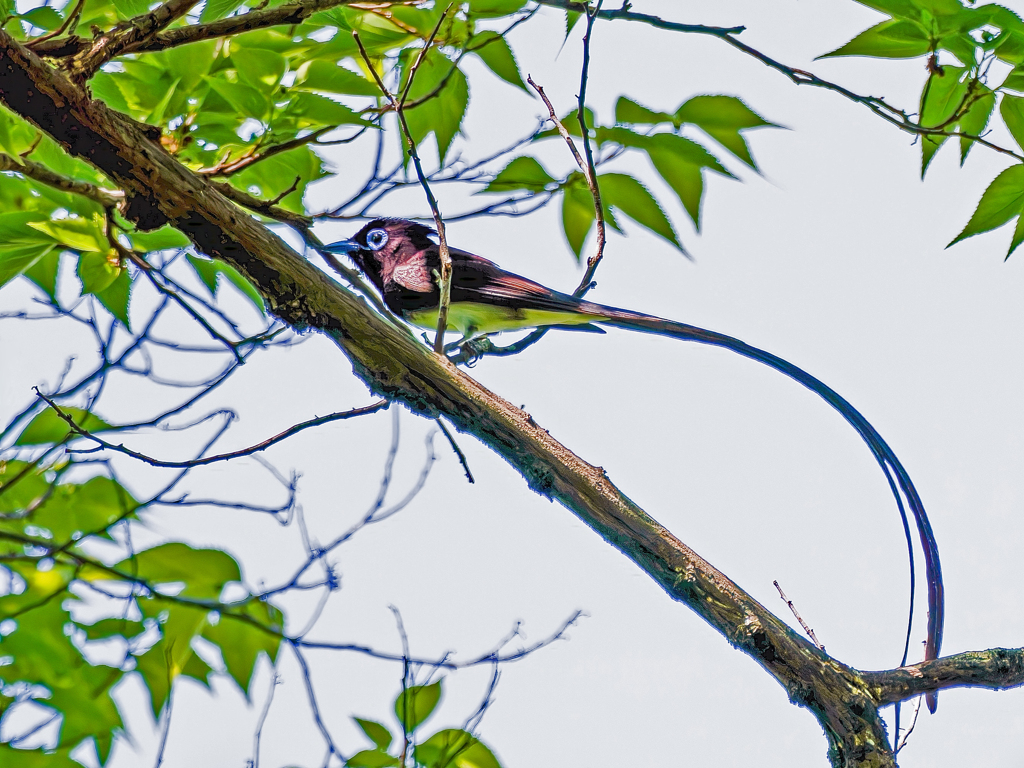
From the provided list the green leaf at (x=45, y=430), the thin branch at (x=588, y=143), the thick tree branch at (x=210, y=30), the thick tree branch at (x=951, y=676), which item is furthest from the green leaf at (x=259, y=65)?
the thick tree branch at (x=951, y=676)

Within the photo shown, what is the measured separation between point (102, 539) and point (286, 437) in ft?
1.50

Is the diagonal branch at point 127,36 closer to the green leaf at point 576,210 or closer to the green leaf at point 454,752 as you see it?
the green leaf at point 576,210

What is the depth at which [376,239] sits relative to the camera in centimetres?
189

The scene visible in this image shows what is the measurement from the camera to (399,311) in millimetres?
1766

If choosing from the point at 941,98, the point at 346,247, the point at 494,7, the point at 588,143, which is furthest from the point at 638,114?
the point at 346,247

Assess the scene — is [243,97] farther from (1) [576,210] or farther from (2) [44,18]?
(1) [576,210]

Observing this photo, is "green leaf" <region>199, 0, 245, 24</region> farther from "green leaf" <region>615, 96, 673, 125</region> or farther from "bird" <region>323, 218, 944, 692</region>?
"bird" <region>323, 218, 944, 692</region>

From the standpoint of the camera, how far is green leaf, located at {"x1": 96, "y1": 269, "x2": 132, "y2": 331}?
1.26 meters

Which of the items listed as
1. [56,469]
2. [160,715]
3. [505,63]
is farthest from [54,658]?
[505,63]

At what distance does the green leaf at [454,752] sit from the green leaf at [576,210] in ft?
2.52

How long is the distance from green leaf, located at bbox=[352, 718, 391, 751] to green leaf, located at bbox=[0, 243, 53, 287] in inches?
31.1

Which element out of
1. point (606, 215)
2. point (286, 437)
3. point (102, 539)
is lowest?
point (102, 539)

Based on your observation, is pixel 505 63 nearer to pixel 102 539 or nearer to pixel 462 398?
pixel 462 398

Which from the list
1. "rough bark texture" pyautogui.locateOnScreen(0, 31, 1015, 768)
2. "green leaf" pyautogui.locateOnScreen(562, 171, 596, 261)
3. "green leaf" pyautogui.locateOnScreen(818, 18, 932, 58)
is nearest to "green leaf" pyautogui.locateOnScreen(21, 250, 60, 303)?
"rough bark texture" pyautogui.locateOnScreen(0, 31, 1015, 768)
